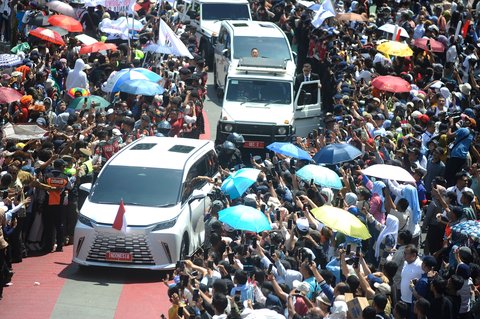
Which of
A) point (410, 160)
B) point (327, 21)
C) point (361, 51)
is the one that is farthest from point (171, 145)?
point (327, 21)

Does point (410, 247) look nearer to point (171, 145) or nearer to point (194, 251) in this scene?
point (194, 251)

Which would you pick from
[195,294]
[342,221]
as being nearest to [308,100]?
[342,221]

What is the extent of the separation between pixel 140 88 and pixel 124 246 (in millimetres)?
6462

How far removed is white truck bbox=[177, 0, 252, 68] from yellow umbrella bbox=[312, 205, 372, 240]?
18.4 m

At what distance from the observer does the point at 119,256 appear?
57.6 ft

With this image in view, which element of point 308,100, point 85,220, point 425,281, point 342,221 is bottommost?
point 308,100

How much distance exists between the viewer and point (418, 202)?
674 inches

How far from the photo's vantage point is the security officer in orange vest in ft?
61.8

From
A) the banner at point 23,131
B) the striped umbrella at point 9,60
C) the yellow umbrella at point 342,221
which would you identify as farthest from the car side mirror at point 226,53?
the yellow umbrella at point 342,221

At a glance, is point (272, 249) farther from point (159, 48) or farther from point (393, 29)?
point (393, 29)

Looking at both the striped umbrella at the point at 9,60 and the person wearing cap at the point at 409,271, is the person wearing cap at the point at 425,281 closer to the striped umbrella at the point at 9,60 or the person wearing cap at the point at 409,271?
the person wearing cap at the point at 409,271

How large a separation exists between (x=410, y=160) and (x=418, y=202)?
6.14 ft

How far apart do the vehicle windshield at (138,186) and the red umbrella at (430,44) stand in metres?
8.97

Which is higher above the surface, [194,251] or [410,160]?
[410,160]
